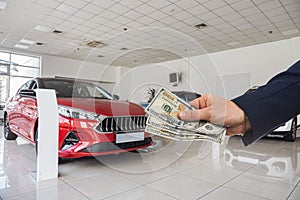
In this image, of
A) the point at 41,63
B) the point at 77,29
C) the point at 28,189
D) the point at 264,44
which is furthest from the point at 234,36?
the point at 41,63

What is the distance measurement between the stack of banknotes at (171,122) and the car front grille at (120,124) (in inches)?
56.2

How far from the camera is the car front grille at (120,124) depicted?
203 centimetres

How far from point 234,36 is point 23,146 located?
6220 mm

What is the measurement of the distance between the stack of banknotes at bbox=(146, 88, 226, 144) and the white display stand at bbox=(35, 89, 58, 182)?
1.60 meters

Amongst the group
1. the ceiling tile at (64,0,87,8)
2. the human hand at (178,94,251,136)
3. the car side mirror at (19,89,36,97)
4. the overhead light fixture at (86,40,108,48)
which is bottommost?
the human hand at (178,94,251,136)

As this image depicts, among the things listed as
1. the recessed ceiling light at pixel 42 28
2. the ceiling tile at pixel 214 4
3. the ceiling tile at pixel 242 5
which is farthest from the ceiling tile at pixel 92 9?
the ceiling tile at pixel 242 5

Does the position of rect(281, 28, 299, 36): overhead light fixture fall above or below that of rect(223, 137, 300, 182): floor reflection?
above

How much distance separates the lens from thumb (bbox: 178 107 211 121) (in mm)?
461

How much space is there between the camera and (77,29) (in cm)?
613

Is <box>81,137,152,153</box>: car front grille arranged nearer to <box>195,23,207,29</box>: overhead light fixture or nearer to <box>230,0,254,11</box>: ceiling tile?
<box>230,0,254,11</box>: ceiling tile

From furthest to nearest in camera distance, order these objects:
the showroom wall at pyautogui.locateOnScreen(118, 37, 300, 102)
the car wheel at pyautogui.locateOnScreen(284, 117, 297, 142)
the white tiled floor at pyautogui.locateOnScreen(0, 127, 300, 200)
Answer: the showroom wall at pyautogui.locateOnScreen(118, 37, 300, 102), the car wheel at pyautogui.locateOnScreen(284, 117, 297, 142), the white tiled floor at pyautogui.locateOnScreen(0, 127, 300, 200)

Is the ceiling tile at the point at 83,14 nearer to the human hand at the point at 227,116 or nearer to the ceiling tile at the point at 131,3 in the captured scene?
the ceiling tile at the point at 131,3

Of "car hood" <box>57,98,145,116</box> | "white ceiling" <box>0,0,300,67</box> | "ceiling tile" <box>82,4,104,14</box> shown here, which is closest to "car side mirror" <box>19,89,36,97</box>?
"car hood" <box>57,98,145,116</box>

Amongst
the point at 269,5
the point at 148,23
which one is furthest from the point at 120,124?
the point at 269,5
